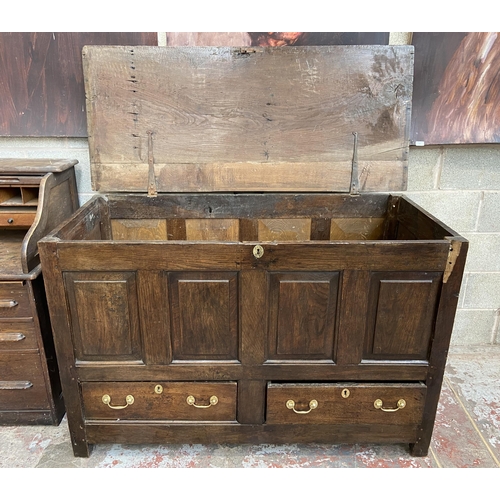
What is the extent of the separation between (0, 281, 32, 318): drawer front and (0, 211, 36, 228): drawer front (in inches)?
12.6

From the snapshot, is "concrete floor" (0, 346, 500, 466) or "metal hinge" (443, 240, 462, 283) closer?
"metal hinge" (443, 240, 462, 283)

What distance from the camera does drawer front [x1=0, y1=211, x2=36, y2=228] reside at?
5.65ft

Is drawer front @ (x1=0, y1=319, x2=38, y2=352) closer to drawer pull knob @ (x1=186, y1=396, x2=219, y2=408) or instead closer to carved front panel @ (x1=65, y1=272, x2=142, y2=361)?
carved front panel @ (x1=65, y1=272, x2=142, y2=361)

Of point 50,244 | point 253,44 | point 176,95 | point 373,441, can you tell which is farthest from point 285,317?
point 253,44

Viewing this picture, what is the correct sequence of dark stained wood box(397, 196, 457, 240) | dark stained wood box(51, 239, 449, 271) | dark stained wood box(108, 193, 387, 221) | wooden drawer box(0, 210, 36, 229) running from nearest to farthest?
dark stained wood box(51, 239, 449, 271), dark stained wood box(397, 196, 457, 240), wooden drawer box(0, 210, 36, 229), dark stained wood box(108, 193, 387, 221)

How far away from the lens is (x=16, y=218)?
1.73 m

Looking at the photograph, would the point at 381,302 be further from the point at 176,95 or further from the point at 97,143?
the point at 97,143

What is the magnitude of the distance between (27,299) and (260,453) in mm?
1051

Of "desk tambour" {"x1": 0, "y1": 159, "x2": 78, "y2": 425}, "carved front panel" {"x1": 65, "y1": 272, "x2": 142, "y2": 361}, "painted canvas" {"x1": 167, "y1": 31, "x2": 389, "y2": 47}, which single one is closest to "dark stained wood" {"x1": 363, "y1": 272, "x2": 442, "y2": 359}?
"carved front panel" {"x1": 65, "y1": 272, "x2": 142, "y2": 361}

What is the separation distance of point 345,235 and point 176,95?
97 cm

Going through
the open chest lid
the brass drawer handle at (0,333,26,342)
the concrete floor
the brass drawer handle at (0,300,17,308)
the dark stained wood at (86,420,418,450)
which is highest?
the open chest lid

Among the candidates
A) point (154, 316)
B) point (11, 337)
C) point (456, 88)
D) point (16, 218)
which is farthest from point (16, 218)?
point (456, 88)

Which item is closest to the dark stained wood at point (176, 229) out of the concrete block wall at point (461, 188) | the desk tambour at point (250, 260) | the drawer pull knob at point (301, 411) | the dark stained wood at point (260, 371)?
the desk tambour at point (250, 260)

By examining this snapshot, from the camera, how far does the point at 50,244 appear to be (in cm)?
131
